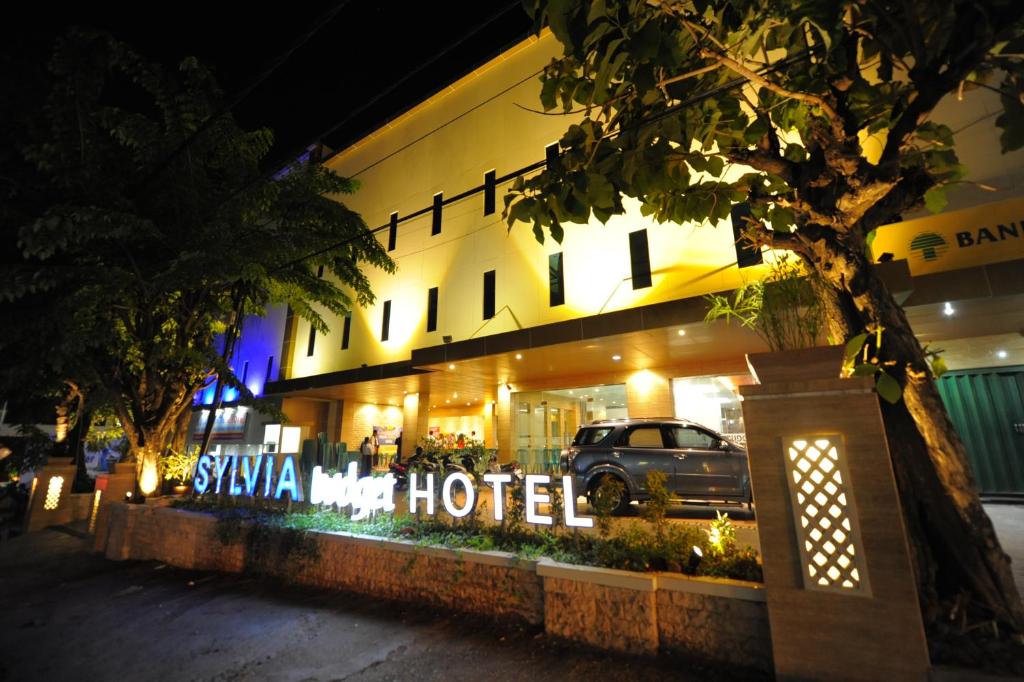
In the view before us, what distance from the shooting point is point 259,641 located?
16.0 ft

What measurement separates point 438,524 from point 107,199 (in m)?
9.91

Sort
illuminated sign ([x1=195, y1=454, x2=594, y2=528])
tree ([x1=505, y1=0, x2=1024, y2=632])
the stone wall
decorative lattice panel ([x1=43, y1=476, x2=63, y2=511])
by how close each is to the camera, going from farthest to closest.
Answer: decorative lattice panel ([x1=43, y1=476, x2=63, y2=511])
illuminated sign ([x1=195, y1=454, x2=594, y2=528])
the stone wall
tree ([x1=505, y1=0, x2=1024, y2=632])

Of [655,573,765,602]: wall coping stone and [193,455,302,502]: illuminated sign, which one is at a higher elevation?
[193,455,302,502]: illuminated sign

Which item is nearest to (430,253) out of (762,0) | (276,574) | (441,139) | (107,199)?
(441,139)

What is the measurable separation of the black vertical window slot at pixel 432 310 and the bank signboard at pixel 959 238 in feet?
45.9

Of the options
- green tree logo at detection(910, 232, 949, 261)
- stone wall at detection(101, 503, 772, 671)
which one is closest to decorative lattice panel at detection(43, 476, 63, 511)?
stone wall at detection(101, 503, 772, 671)

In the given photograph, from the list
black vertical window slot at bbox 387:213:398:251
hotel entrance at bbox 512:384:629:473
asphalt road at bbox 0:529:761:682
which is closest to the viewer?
asphalt road at bbox 0:529:761:682

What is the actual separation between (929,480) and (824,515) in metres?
1.04

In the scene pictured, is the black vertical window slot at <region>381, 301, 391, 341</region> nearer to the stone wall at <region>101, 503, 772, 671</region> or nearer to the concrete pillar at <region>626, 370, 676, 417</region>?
the concrete pillar at <region>626, 370, 676, 417</region>

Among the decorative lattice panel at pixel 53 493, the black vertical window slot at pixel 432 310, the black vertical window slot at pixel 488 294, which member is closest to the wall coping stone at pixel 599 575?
the black vertical window slot at pixel 488 294

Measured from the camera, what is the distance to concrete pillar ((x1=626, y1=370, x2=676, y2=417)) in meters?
13.5

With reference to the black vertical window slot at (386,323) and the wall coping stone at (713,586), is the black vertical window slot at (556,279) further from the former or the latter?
the wall coping stone at (713,586)

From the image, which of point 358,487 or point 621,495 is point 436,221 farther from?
point 621,495

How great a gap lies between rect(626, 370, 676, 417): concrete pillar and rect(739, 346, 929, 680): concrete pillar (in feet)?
33.2
